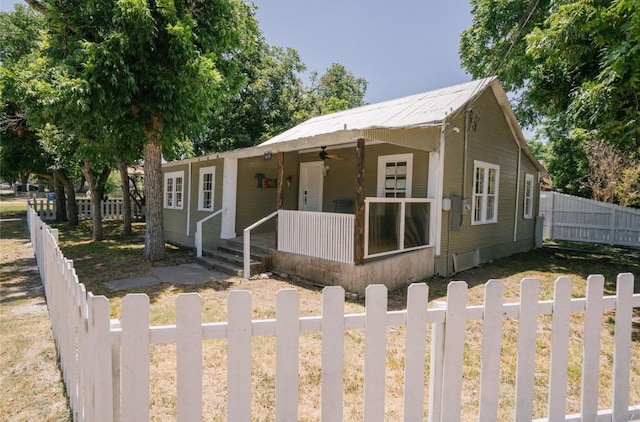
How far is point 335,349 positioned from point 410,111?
27.8 ft

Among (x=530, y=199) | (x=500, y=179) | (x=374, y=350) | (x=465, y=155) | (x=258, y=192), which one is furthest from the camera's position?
(x=530, y=199)

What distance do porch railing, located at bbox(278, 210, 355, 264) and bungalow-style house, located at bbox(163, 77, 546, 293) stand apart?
2 centimetres

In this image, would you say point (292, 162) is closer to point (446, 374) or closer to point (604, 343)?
point (604, 343)

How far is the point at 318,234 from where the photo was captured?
22.9 ft

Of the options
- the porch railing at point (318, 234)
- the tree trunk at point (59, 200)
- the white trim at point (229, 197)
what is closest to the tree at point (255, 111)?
the tree trunk at point (59, 200)

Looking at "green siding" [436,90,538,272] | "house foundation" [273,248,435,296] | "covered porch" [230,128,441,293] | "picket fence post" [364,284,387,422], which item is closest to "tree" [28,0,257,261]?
"covered porch" [230,128,441,293]

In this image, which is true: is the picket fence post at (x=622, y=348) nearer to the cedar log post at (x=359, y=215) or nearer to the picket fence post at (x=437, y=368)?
the picket fence post at (x=437, y=368)

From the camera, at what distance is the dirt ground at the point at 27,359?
2553 millimetres

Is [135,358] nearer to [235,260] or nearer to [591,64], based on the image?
[235,260]

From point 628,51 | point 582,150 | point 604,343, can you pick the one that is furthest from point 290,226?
point 582,150

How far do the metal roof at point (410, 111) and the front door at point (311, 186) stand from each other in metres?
1.06

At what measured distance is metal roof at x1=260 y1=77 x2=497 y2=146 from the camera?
8039 millimetres

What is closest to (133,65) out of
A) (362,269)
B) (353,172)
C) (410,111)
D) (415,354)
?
(353,172)

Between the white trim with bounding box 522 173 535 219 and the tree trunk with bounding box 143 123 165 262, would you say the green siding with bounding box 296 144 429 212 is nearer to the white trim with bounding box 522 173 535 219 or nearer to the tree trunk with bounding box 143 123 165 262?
the tree trunk with bounding box 143 123 165 262
